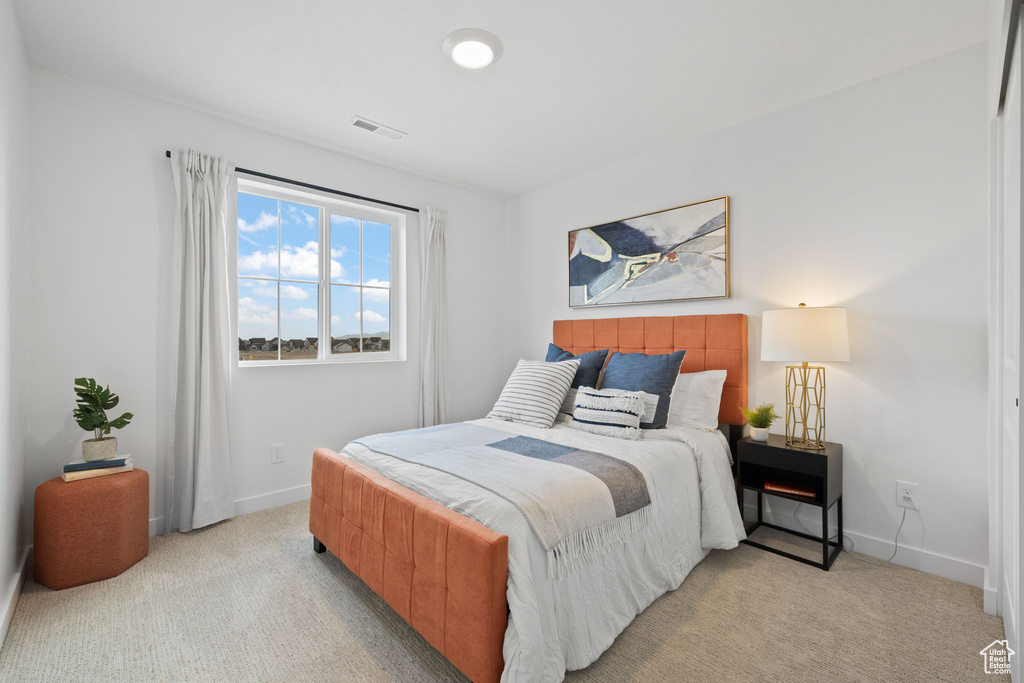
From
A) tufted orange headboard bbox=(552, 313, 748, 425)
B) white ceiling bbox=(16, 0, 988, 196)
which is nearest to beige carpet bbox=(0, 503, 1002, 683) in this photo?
tufted orange headboard bbox=(552, 313, 748, 425)

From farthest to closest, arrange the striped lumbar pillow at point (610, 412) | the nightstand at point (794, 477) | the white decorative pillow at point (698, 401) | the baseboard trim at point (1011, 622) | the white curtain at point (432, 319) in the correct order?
1. the white curtain at point (432, 319)
2. the white decorative pillow at point (698, 401)
3. the striped lumbar pillow at point (610, 412)
4. the nightstand at point (794, 477)
5. the baseboard trim at point (1011, 622)

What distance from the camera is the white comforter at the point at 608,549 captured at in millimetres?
1435

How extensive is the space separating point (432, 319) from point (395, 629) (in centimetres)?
244

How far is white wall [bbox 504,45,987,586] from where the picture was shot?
7.19ft

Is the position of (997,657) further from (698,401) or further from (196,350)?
(196,350)

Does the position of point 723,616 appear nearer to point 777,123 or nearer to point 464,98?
point 777,123

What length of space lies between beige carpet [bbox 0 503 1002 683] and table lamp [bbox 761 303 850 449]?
26.9 inches

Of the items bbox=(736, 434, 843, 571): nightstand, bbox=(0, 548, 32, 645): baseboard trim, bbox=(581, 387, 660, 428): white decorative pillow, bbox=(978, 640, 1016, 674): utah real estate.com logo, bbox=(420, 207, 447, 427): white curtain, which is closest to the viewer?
bbox=(978, 640, 1016, 674): utah real estate.com logo

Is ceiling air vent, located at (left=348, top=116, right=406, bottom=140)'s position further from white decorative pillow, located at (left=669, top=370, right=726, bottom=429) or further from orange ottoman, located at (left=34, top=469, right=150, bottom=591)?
white decorative pillow, located at (left=669, top=370, right=726, bottom=429)

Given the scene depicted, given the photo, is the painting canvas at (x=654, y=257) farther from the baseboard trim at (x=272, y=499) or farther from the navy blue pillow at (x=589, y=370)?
the baseboard trim at (x=272, y=499)

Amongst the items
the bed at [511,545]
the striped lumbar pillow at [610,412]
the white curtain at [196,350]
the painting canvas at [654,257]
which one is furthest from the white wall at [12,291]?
the painting canvas at [654,257]

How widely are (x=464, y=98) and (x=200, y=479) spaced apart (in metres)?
2.68

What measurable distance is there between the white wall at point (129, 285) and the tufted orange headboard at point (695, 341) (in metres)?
2.03

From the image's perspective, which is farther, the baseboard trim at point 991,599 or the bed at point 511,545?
the baseboard trim at point 991,599
